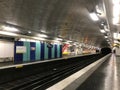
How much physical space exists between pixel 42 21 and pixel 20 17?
6.62 feet

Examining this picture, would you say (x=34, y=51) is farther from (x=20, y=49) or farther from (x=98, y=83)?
(x=98, y=83)

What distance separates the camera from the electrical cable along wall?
15347 mm

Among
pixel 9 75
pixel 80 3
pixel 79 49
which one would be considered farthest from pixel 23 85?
pixel 79 49

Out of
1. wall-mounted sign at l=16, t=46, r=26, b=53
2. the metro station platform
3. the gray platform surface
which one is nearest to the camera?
the metro station platform

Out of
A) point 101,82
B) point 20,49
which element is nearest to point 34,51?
point 20,49

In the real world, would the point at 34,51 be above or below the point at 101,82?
above

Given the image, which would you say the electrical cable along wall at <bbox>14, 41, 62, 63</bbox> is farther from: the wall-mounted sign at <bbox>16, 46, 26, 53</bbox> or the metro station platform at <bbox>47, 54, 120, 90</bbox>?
the metro station platform at <bbox>47, 54, 120, 90</bbox>

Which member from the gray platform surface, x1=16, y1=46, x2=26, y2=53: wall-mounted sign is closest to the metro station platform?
the gray platform surface

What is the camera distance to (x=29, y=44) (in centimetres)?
1662

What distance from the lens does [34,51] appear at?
1745 centimetres

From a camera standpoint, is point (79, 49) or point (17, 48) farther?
point (79, 49)

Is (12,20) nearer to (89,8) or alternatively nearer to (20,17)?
(20,17)

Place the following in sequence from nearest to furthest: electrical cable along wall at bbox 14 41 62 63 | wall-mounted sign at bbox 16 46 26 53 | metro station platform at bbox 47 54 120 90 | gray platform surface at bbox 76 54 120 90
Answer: metro station platform at bbox 47 54 120 90 → gray platform surface at bbox 76 54 120 90 → wall-mounted sign at bbox 16 46 26 53 → electrical cable along wall at bbox 14 41 62 63

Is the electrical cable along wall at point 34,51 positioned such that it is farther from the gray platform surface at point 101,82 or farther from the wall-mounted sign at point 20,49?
the gray platform surface at point 101,82
